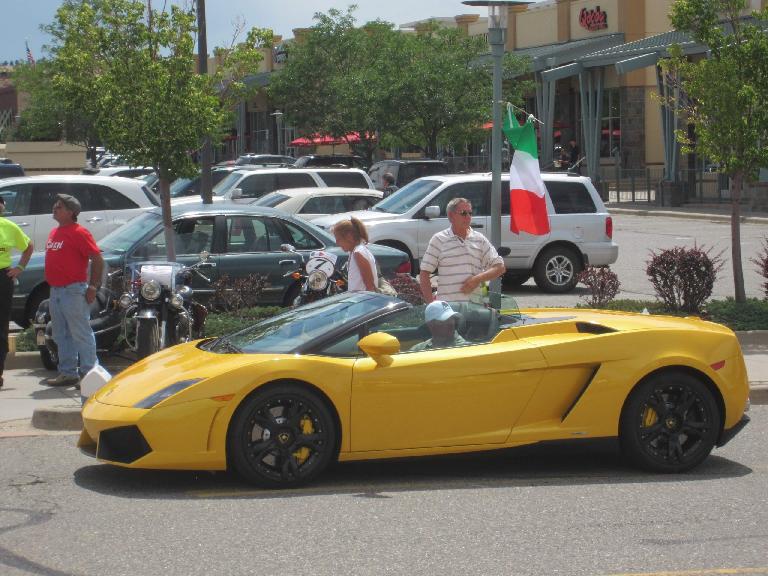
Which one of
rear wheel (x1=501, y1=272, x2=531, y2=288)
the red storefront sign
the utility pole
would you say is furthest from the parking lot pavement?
the red storefront sign

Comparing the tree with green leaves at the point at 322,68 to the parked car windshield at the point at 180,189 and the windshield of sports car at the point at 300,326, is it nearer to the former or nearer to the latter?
the parked car windshield at the point at 180,189

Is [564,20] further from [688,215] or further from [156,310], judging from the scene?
[156,310]

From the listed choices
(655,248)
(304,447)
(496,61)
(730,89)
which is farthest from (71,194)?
(304,447)

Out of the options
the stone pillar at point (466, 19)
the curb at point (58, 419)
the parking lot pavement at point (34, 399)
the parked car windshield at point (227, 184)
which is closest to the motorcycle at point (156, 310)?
the parking lot pavement at point (34, 399)

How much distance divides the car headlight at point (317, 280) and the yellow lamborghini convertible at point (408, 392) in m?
3.61

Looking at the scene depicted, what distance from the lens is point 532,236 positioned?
18.9 meters

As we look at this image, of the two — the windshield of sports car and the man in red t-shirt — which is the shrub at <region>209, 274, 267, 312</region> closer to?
the man in red t-shirt

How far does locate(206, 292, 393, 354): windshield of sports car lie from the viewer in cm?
781

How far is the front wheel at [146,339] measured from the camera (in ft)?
35.5

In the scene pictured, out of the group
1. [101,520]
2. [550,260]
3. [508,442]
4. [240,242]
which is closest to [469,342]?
[508,442]

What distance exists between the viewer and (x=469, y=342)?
25.7ft

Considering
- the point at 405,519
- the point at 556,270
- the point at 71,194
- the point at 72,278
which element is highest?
the point at 71,194

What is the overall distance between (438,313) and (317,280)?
4.25m

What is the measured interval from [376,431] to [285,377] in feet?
2.12
